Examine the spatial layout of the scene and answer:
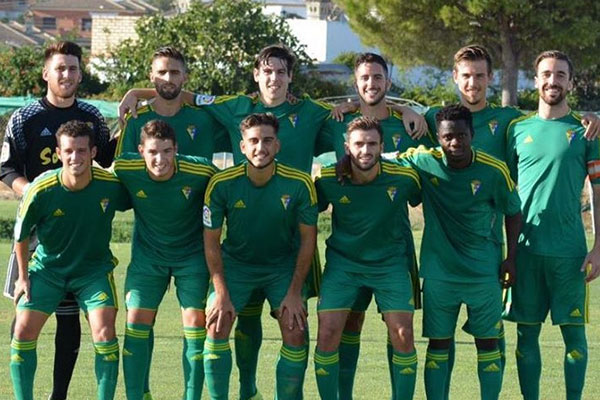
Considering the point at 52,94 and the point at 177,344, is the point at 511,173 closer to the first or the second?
the point at 52,94

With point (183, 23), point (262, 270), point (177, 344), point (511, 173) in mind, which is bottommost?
point (177, 344)

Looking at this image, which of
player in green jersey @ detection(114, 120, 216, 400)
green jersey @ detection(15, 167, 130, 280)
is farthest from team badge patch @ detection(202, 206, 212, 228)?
green jersey @ detection(15, 167, 130, 280)

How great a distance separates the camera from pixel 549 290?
A: 8.65 meters

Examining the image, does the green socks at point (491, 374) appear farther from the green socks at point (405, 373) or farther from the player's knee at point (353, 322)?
the player's knee at point (353, 322)

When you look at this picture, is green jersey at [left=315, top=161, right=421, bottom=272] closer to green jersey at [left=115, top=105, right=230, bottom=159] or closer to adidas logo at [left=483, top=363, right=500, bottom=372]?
adidas logo at [left=483, top=363, right=500, bottom=372]

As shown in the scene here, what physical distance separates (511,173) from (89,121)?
2.91m

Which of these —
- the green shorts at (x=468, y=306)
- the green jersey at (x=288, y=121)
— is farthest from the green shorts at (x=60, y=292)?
the green shorts at (x=468, y=306)

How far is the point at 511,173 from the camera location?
8812 millimetres

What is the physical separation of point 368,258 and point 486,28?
97.8 feet

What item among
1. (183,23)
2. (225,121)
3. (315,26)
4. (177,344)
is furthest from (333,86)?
Answer: (225,121)

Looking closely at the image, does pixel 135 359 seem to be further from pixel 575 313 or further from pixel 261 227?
pixel 575 313

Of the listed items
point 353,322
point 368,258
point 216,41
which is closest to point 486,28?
point 216,41

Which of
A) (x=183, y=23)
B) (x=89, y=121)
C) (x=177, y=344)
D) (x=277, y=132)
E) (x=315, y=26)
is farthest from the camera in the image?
(x=315, y=26)

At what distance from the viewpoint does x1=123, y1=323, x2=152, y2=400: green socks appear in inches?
328
